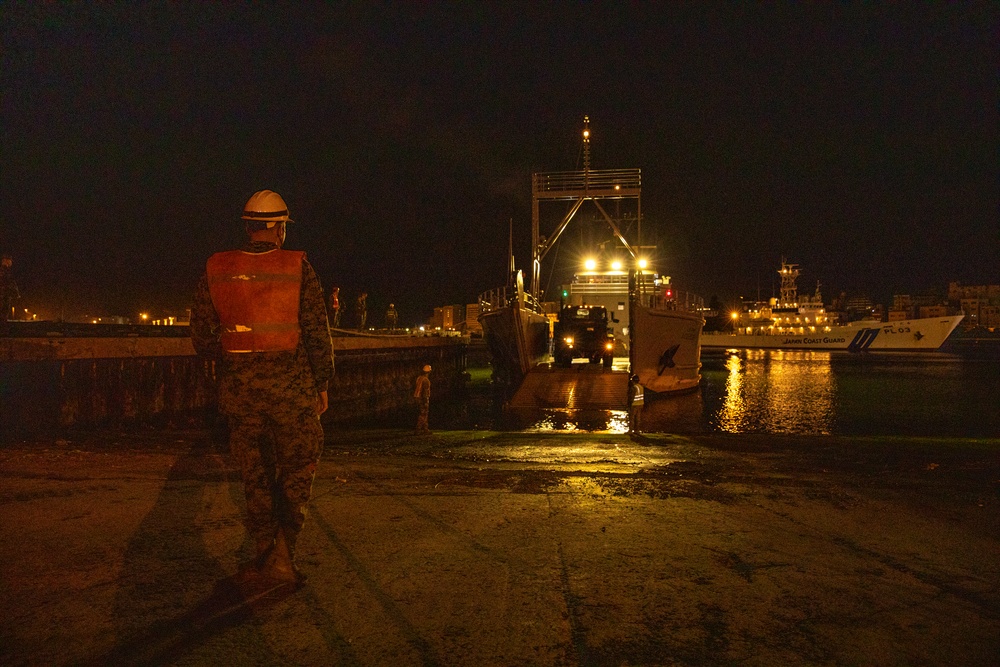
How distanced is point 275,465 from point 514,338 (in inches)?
718

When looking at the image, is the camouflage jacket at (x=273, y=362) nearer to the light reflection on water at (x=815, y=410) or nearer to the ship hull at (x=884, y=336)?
the light reflection on water at (x=815, y=410)

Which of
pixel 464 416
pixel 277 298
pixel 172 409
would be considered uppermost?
pixel 277 298

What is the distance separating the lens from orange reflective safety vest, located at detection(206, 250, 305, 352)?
277 centimetres

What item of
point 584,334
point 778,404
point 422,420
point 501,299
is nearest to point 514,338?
point 501,299

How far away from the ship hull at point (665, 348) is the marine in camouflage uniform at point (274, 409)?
751 inches

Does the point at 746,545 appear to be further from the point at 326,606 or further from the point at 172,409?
the point at 172,409

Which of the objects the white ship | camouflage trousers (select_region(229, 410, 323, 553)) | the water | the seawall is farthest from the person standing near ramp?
the white ship

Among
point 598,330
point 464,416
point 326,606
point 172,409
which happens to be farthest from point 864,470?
point 598,330

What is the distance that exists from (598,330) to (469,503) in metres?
20.7

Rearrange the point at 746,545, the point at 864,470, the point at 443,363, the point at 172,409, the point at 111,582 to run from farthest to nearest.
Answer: the point at 443,363
the point at 172,409
the point at 864,470
the point at 746,545
the point at 111,582

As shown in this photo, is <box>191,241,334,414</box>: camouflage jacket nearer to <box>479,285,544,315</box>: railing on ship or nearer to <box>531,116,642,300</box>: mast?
<box>479,285,544,315</box>: railing on ship

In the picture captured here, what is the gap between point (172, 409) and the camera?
11250 mm

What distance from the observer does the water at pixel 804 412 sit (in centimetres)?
1691

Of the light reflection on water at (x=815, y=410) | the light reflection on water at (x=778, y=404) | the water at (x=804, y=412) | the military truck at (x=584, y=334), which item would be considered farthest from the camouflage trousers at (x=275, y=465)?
the military truck at (x=584, y=334)
